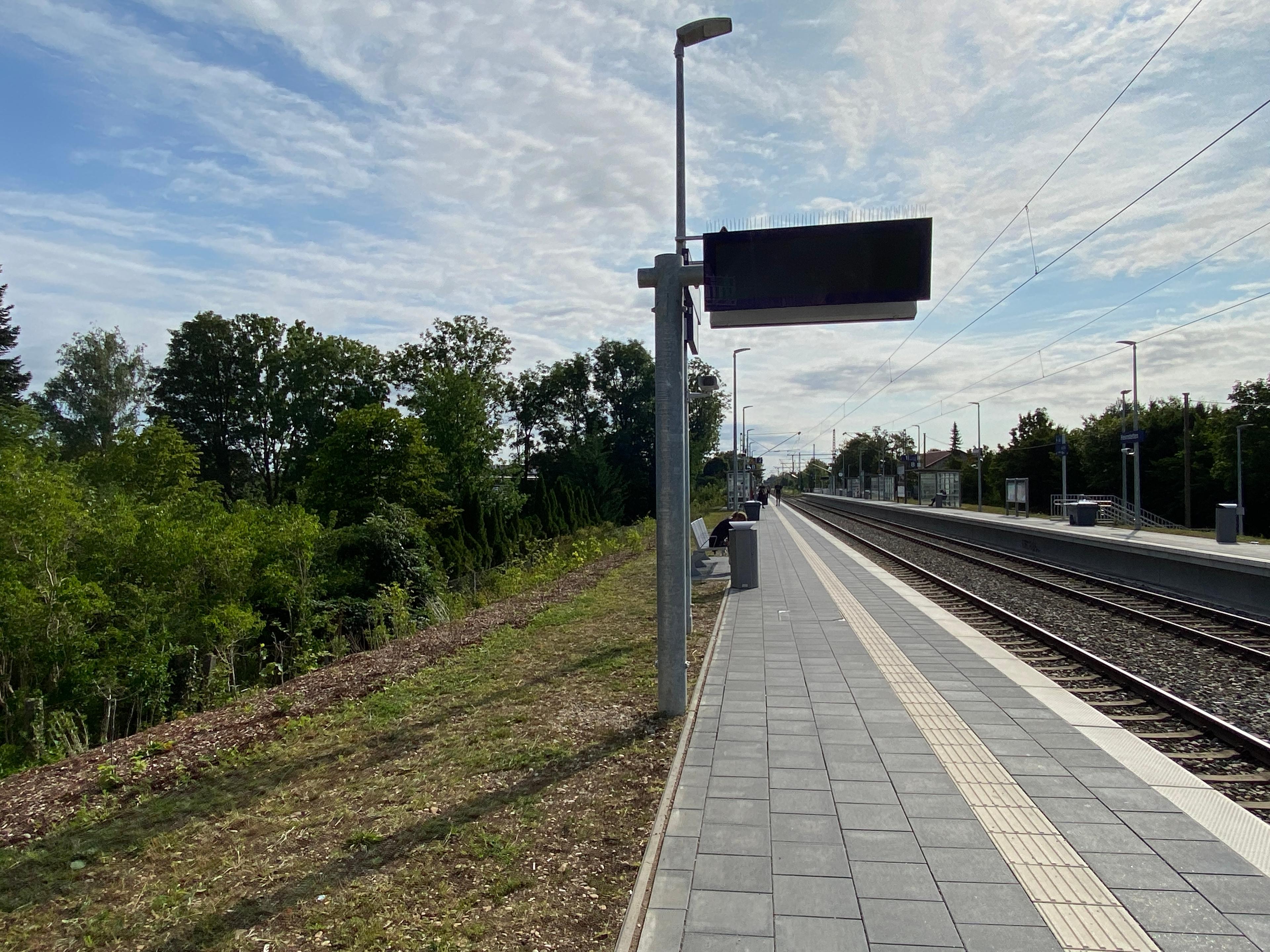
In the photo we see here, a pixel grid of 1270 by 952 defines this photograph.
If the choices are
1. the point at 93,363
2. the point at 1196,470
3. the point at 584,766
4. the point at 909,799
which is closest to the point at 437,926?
the point at 584,766

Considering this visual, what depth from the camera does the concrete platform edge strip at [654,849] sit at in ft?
9.89

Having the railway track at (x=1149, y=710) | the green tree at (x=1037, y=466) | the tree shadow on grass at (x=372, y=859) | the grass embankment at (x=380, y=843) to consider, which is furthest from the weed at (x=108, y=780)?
the green tree at (x=1037, y=466)

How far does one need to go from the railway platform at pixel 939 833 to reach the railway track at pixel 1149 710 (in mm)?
374

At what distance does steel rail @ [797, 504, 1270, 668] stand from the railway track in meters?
1.59

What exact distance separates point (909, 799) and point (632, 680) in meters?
3.32

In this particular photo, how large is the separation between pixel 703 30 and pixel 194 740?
7.64m

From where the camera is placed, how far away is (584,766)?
195 inches

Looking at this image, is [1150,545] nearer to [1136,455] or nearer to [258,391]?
[1136,455]

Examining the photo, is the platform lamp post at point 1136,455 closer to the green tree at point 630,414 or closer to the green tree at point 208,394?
the green tree at point 630,414

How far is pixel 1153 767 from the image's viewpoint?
4.69 m

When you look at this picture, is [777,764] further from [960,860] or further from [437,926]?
[437,926]

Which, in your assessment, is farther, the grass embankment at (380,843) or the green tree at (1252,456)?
the green tree at (1252,456)

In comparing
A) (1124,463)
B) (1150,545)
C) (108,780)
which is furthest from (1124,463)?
(108,780)

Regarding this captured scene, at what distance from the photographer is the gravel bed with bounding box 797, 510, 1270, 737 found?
6668mm
